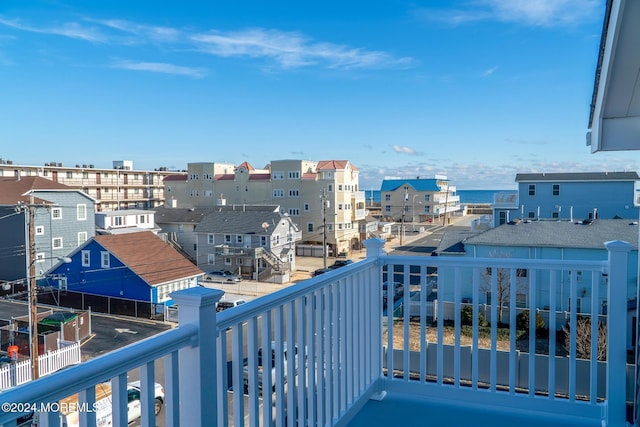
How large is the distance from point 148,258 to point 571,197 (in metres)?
18.5

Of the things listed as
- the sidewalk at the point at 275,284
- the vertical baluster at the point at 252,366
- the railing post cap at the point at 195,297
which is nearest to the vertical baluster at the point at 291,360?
the vertical baluster at the point at 252,366

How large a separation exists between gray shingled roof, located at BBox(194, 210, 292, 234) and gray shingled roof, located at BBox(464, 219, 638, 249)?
35.6 ft

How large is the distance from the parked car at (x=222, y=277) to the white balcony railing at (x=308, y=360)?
16.8 metres

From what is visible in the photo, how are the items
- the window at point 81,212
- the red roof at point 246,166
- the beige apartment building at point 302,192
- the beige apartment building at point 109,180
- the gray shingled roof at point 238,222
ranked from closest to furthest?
the window at point 81,212 < the gray shingled roof at point 238,222 < the beige apartment building at point 302,192 < the red roof at point 246,166 < the beige apartment building at point 109,180

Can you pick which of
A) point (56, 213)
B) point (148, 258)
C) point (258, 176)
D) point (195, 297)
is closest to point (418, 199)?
point (258, 176)

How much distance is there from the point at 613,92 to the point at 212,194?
28.8 m

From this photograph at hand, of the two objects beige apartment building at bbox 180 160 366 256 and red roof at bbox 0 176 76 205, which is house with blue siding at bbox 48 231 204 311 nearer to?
red roof at bbox 0 176 76 205

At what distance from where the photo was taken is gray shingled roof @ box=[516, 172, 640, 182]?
769 inches

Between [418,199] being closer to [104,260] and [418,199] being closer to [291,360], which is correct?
[104,260]

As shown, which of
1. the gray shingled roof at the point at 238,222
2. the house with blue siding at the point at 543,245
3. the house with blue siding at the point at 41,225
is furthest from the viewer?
the gray shingled roof at the point at 238,222

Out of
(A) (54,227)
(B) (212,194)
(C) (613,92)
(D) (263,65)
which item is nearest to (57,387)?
(C) (613,92)

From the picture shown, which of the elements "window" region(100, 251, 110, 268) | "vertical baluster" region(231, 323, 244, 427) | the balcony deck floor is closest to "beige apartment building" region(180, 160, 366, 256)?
"window" region(100, 251, 110, 268)

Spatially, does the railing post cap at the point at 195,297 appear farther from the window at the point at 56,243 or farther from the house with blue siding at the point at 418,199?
the house with blue siding at the point at 418,199

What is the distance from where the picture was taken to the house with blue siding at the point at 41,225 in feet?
57.7
